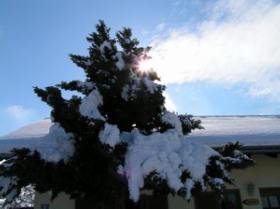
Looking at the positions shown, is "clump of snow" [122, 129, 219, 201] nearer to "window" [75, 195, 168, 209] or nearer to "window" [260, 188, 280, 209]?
"window" [75, 195, 168, 209]

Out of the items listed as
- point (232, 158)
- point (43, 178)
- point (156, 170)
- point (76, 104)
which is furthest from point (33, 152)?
point (232, 158)

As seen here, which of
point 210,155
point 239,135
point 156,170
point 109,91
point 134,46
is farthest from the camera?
point 239,135

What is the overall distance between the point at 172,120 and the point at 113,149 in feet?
5.70

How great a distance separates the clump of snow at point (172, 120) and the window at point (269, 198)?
400cm

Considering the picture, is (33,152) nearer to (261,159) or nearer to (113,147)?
(113,147)

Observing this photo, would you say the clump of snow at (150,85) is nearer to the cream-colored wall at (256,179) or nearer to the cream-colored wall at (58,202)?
the cream-colored wall at (256,179)

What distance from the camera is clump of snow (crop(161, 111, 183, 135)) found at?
6642 mm

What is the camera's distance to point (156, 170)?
5.24m

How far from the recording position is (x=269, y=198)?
9.33 m

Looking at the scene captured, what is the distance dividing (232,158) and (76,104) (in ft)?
9.27

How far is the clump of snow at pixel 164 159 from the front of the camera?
205 inches

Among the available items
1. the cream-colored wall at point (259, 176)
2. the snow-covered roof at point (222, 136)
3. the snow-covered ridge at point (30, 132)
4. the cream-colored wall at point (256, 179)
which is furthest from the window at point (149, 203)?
the snow-covered ridge at point (30, 132)

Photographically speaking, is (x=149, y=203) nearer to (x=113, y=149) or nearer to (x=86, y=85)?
(x=86, y=85)

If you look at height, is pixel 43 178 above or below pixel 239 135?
below
